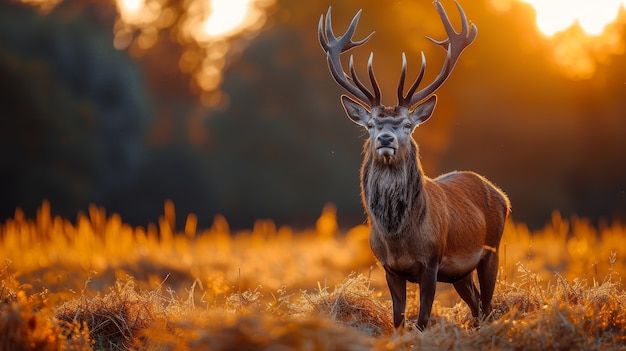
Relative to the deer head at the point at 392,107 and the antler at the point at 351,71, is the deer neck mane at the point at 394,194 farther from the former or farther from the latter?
the antler at the point at 351,71

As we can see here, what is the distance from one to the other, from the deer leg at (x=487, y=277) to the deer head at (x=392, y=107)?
1368 mm

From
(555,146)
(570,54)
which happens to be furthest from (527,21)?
(555,146)

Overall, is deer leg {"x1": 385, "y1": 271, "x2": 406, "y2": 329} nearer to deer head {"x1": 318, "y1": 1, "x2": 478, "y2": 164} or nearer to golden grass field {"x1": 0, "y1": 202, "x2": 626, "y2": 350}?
golden grass field {"x1": 0, "y1": 202, "x2": 626, "y2": 350}

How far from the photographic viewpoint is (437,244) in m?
6.56

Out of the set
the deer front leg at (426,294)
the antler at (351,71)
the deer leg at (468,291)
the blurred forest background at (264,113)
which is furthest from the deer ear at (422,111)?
the blurred forest background at (264,113)

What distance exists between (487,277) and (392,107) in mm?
1729

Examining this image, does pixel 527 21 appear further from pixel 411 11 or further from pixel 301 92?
pixel 301 92

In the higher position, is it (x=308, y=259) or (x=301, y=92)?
(x=301, y=92)

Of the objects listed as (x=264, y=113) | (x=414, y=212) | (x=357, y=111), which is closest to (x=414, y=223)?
(x=414, y=212)

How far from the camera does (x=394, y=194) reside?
6582 mm

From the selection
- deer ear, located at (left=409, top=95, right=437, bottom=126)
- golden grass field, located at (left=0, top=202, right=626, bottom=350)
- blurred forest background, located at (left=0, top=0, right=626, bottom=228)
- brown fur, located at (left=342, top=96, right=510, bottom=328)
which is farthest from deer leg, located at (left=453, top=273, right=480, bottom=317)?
blurred forest background, located at (left=0, top=0, right=626, bottom=228)

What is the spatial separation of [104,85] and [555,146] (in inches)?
583

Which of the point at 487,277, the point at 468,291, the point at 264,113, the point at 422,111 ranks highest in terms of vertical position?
the point at 422,111

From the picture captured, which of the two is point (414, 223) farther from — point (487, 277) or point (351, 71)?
point (351, 71)
